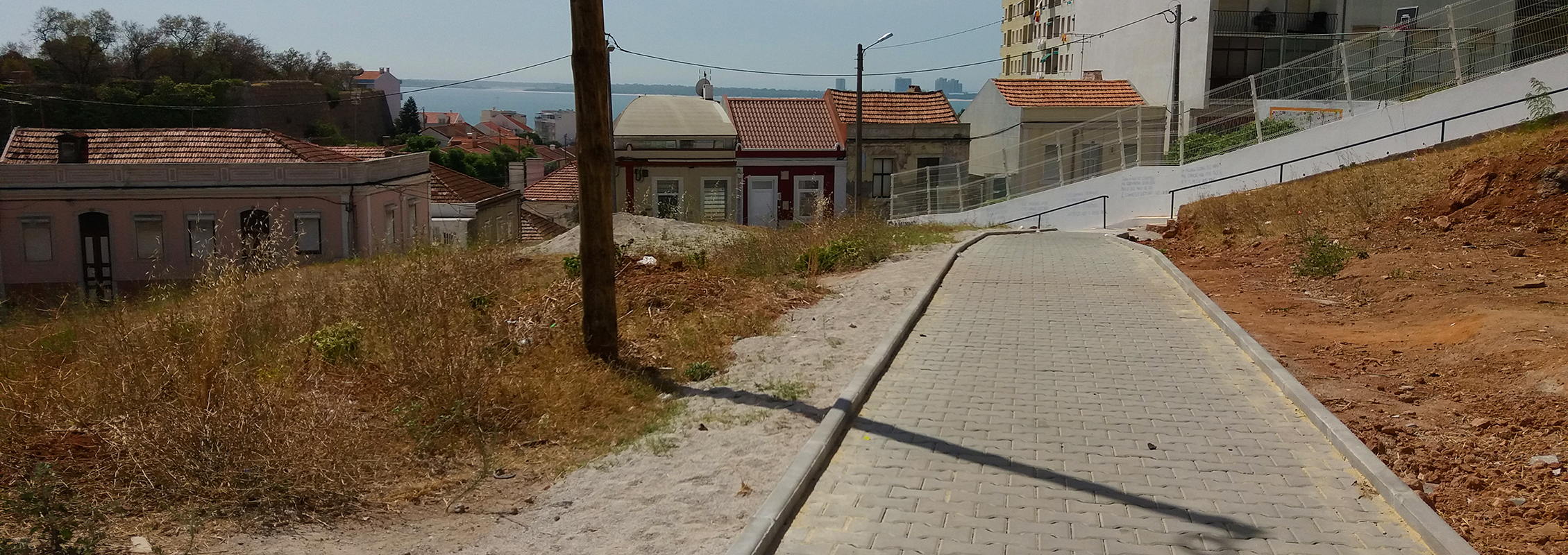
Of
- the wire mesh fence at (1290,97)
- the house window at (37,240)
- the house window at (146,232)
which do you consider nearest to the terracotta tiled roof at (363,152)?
the house window at (146,232)

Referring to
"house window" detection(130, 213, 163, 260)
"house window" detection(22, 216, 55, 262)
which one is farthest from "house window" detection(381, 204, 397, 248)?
"house window" detection(22, 216, 55, 262)

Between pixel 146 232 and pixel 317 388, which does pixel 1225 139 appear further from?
pixel 146 232

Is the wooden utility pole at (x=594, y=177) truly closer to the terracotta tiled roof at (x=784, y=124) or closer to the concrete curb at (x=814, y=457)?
the concrete curb at (x=814, y=457)

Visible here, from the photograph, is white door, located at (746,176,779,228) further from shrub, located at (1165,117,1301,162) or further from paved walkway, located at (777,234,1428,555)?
paved walkway, located at (777,234,1428,555)

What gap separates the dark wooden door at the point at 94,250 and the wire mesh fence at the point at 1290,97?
24707 millimetres

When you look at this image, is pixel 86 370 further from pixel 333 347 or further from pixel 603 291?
pixel 603 291

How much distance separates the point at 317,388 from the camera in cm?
711

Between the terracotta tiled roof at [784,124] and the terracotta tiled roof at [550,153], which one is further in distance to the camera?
the terracotta tiled roof at [550,153]

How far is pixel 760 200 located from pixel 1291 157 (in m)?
21.4

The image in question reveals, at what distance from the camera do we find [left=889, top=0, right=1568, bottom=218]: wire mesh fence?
21.8 metres

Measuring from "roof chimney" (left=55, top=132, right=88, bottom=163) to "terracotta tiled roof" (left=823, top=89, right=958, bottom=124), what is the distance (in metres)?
26.1

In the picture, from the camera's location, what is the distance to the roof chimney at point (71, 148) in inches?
1363

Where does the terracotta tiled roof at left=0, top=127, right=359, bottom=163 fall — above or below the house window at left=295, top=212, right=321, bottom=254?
above

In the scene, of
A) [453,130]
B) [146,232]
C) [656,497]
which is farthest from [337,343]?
[453,130]
